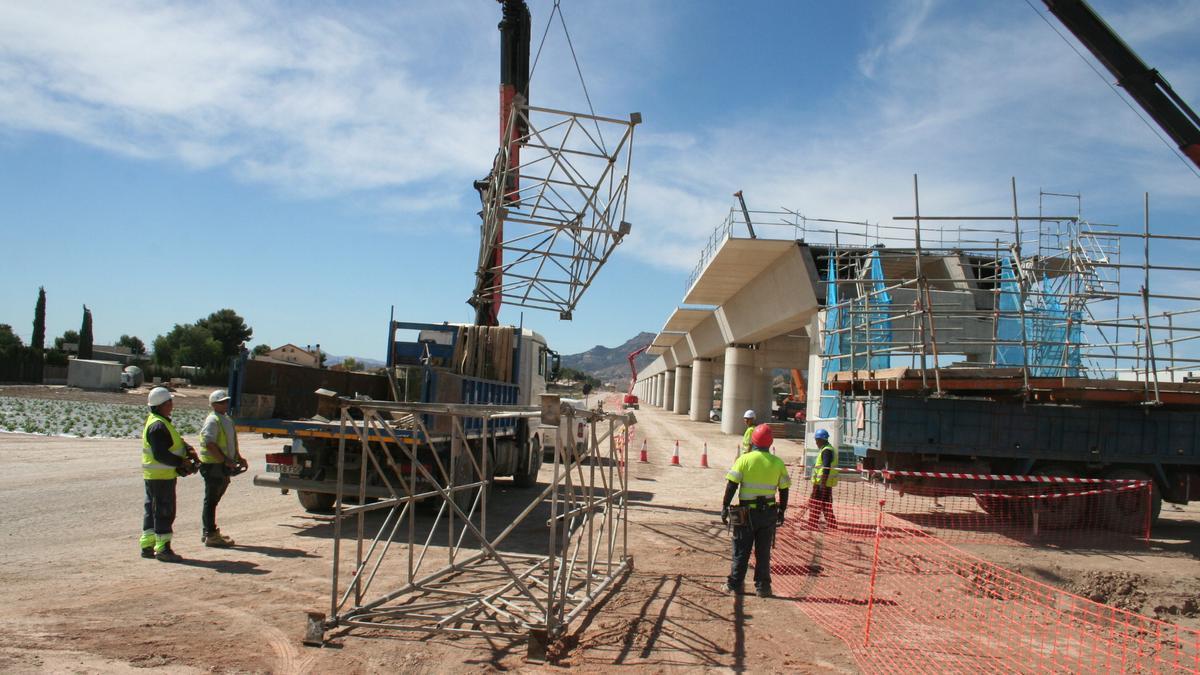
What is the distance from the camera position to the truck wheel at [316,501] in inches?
421

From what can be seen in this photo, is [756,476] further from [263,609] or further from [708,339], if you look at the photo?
[708,339]

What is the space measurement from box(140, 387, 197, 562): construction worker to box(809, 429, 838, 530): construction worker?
7.30 metres

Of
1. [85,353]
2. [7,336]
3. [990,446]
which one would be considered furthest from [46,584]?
[85,353]

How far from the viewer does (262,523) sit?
10.2 m

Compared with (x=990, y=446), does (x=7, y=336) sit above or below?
above

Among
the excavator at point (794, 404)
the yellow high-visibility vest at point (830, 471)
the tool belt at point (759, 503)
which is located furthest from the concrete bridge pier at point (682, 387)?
the tool belt at point (759, 503)

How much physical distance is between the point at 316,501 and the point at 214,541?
2.33m

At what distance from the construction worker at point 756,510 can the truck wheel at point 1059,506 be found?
6210 millimetres

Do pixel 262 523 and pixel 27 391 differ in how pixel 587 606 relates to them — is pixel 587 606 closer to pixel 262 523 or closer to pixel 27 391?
pixel 262 523

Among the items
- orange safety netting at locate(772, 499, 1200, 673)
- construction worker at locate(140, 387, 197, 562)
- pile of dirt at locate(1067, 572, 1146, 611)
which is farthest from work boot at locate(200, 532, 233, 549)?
pile of dirt at locate(1067, 572, 1146, 611)

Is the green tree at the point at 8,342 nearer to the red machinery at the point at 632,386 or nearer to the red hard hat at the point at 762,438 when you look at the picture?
the red machinery at the point at 632,386

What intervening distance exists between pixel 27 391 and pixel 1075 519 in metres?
50.3

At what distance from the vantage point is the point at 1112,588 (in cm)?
902

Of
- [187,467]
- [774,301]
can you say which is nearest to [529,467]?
[187,467]
